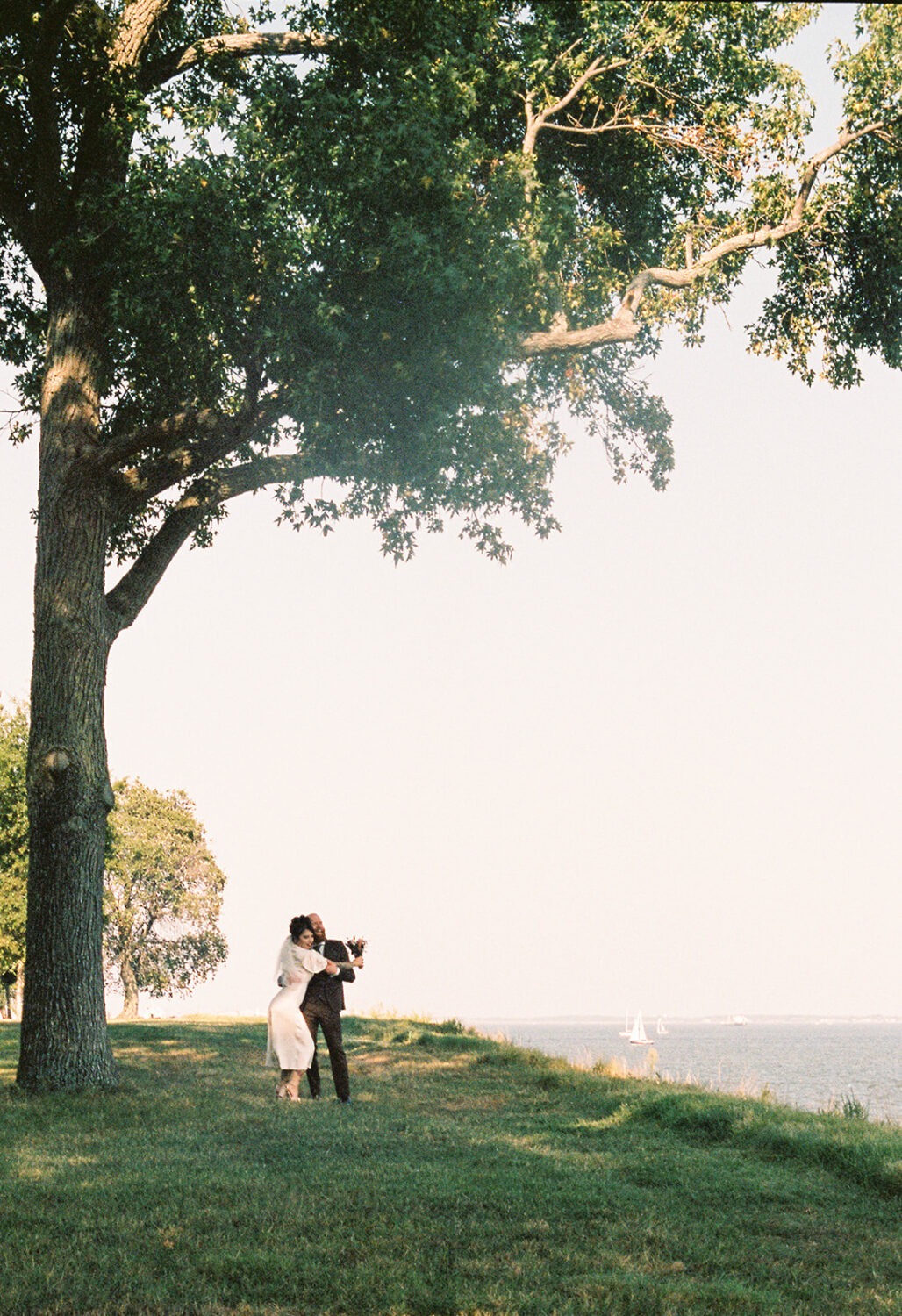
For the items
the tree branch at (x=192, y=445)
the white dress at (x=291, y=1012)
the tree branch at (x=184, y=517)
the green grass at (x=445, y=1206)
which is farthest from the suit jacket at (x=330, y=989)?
the tree branch at (x=192, y=445)

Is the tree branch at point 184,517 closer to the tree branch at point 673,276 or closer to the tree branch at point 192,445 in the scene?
the tree branch at point 192,445

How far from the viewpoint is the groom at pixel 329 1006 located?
14.0 metres

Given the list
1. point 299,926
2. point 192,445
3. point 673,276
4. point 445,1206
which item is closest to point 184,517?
point 192,445

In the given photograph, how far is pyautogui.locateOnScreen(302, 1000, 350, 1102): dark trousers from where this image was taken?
1390 cm

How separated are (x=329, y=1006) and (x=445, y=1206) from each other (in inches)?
260

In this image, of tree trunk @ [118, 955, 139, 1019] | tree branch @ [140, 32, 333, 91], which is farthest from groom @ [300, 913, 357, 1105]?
tree trunk @ [118, 955, 139, 1019]

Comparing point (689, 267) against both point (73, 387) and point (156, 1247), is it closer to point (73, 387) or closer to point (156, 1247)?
point (73, 387)

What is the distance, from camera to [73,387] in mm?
17156

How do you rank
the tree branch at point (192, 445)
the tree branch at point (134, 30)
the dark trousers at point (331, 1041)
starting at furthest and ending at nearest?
1. the tree branch at point (192, 445)
2. the tree branch at point (134, 30)
3. the dark trousers at point (331, 1041)

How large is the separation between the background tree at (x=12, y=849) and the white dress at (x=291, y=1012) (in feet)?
108

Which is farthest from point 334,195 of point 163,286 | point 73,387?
point 73,387

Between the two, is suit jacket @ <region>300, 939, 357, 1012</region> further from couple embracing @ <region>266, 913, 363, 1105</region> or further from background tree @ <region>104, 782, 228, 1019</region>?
background tree @ <region>104, 782, 228, 1019</region>

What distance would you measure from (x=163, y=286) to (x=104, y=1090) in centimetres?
1110

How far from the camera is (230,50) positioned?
17922 mm
